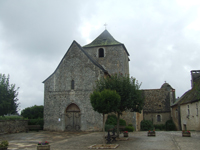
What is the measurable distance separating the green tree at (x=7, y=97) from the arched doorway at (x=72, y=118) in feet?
25.1

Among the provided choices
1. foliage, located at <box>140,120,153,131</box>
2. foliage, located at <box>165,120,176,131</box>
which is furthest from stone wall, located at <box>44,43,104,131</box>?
foliage, located at <box>165,120,176,131</box>

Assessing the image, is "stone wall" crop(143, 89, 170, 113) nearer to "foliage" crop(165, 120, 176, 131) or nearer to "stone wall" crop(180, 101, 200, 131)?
"foliage" crop(165, 120, 176, 131)

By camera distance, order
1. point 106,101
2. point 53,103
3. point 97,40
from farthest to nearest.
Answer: point 97,40 → point 53,103 → point 106,101

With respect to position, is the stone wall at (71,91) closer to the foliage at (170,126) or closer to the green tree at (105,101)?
the green tree at (105,101)

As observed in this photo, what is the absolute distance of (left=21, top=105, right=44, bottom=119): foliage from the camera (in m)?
33.4

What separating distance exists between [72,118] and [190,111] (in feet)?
52.7

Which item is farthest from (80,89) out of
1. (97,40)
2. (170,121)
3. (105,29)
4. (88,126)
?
(170,121)

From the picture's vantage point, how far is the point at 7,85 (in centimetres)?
2791

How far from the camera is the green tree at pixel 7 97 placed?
26.7 m

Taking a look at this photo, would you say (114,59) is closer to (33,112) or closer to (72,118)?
(72,118)

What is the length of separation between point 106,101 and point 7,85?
62.7 ft

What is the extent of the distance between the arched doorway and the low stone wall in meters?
5.01

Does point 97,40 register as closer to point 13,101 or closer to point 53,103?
point 53,103

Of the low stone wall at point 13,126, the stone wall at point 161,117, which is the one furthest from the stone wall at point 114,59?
the stone wall at point 161,117
